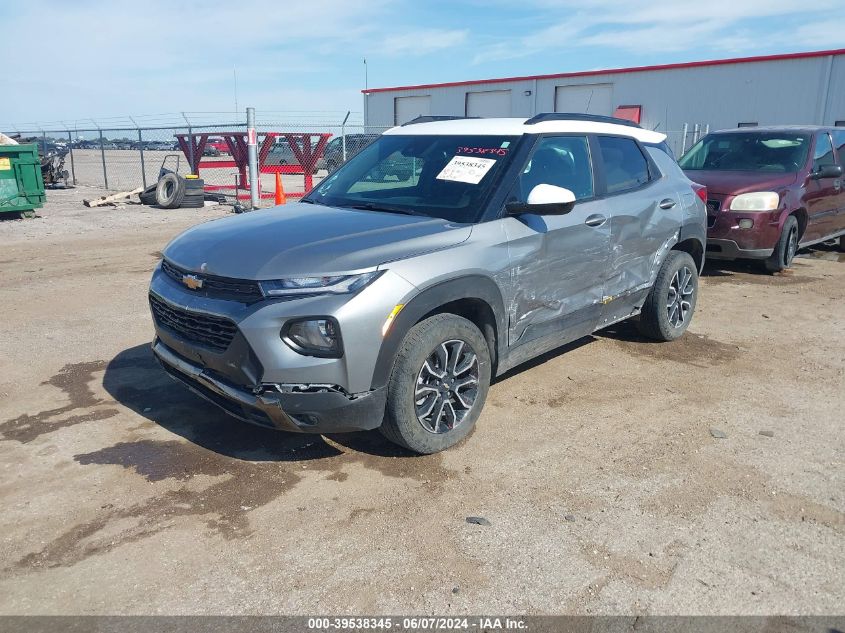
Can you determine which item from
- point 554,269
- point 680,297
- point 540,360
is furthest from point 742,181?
point 554,269

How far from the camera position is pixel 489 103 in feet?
107

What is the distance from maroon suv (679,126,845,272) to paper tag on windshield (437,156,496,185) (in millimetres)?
5235

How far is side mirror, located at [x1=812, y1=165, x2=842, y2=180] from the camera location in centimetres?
894

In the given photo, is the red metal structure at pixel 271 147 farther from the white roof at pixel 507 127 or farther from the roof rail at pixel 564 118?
the roof rail at pixel 564 118

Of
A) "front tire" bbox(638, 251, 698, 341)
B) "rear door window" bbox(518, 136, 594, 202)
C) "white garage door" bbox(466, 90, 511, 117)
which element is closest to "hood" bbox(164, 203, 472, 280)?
"rear door window" bbox(518, 136, 594, 202)

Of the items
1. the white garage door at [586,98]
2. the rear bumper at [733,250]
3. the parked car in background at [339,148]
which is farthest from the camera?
the white garage door at [586,98]

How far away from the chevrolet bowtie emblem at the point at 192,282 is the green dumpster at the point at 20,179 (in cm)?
1156

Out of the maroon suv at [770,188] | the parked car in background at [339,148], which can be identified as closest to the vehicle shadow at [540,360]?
the maroon suv at [770,188]

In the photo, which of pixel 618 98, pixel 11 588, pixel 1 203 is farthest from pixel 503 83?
pixel 11 588

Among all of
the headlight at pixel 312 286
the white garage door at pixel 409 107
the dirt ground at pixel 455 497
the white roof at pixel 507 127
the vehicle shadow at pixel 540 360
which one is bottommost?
the dirt ground at pixel 455 497

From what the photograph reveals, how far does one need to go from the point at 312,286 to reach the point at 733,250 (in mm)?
6850

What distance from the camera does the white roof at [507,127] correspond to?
4.47m

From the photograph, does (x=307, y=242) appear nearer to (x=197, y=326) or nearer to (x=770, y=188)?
(x=197, y=326)

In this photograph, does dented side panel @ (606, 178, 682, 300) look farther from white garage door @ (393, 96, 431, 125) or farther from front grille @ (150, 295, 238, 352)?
white garage door @ (393, 96, 431, 125)
